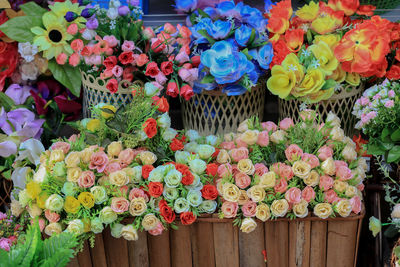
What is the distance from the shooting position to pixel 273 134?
133cm

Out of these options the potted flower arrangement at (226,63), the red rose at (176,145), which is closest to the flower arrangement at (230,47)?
the potted flower arrangement at (226,63)

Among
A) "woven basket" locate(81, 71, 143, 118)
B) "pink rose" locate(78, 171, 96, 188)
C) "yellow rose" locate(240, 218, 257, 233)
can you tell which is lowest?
"yellow rose" locate(240, 218, 257, 233)

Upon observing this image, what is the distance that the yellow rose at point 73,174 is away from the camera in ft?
3.96

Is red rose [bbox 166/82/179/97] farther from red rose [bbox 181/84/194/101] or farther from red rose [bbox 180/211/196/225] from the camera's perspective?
red rose [bbox 180/211/196/225]

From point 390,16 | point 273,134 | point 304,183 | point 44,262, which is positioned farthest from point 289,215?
point 390,16

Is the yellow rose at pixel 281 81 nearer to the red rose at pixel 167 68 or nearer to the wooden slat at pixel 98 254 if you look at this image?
the red rose at pixel 167 68

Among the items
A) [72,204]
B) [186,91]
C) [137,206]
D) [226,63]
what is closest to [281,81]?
Answer: [226,63]

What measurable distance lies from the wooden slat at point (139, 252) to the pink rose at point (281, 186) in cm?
35

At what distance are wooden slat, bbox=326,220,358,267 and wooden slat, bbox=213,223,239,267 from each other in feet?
0.77

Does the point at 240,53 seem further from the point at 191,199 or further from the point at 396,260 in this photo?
the point at 396,260

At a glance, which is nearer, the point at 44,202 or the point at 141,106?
the point at 44,202

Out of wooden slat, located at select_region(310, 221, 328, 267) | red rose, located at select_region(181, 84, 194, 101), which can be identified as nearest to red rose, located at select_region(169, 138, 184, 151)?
red rose, located at select_region(181, 84, 194, 101)

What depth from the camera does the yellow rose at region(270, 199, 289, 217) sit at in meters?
1.17

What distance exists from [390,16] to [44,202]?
52.2 inches
